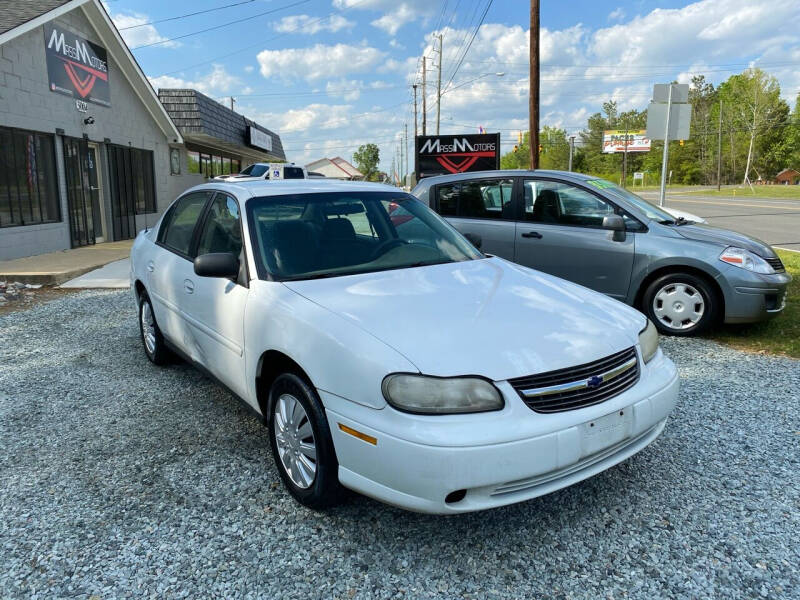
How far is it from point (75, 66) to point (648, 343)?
14.0 meters

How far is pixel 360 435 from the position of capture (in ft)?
7.63


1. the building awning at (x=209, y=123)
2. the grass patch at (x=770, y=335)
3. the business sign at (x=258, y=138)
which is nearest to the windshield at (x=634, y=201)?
the grass patch at (x=770, y=335)

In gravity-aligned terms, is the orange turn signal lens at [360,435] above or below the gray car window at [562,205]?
below

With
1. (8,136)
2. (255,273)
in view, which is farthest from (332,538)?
(8,136)

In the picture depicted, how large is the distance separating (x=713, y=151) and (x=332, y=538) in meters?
95.6

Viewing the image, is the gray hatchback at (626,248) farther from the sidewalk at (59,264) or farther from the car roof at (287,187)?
the sidewalk at (59,264)

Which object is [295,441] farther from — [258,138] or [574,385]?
[258,138]

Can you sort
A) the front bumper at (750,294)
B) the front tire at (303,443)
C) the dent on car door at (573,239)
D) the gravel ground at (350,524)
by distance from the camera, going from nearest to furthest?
the gravel ground at (350,524), the front tire at (303,443), the front bumper at (750,294), the dent on car door at (573,239)

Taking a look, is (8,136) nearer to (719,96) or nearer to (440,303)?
(440,303)

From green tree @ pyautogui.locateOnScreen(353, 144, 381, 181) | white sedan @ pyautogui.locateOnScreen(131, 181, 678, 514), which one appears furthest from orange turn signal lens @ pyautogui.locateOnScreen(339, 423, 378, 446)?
green tree @ pyautogui.locateOnScreen(353, 144, 381, 181)

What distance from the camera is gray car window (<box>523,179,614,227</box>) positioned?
20.2ft

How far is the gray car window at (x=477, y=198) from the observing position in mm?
6676

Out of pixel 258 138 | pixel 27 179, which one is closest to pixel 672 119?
pixel 27 179

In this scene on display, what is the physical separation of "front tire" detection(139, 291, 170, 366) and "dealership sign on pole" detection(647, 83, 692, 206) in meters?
8.48
